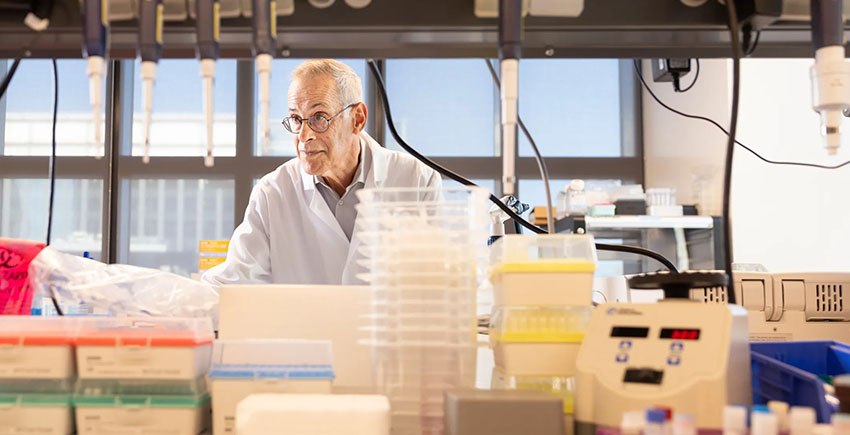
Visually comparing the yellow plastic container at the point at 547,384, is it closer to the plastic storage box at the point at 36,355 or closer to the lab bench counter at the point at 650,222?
the plastic storage box at the point at 36,355

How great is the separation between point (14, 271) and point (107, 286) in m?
0.13

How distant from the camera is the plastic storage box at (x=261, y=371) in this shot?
0.72 meters

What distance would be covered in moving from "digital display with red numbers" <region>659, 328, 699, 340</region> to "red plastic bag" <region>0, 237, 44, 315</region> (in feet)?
2.59

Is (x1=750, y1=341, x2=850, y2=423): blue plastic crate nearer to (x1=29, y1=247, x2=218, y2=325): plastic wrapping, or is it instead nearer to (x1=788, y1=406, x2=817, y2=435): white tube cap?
(x1=788, y1=406, x2=817, y2=435): white tube cap

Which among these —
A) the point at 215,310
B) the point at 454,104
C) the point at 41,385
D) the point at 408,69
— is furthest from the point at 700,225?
the point at 41,385

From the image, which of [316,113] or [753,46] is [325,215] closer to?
[316,113]

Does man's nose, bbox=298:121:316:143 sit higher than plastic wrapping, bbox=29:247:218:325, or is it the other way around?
man's nose, bbox=298:121:316:143

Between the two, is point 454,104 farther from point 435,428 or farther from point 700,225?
point 435,428

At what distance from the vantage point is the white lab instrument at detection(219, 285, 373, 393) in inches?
36.3

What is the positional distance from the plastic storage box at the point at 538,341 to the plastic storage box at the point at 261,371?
0.19 m

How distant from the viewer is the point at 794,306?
1.36m

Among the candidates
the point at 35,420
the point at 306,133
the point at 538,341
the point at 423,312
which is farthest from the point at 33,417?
the point at 306,133

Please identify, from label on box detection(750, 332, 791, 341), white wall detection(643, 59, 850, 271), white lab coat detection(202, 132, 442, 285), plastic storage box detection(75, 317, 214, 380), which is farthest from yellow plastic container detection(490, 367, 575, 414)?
white wall detection(643, 59, 850, 271)

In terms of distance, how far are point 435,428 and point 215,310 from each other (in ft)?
1.48
